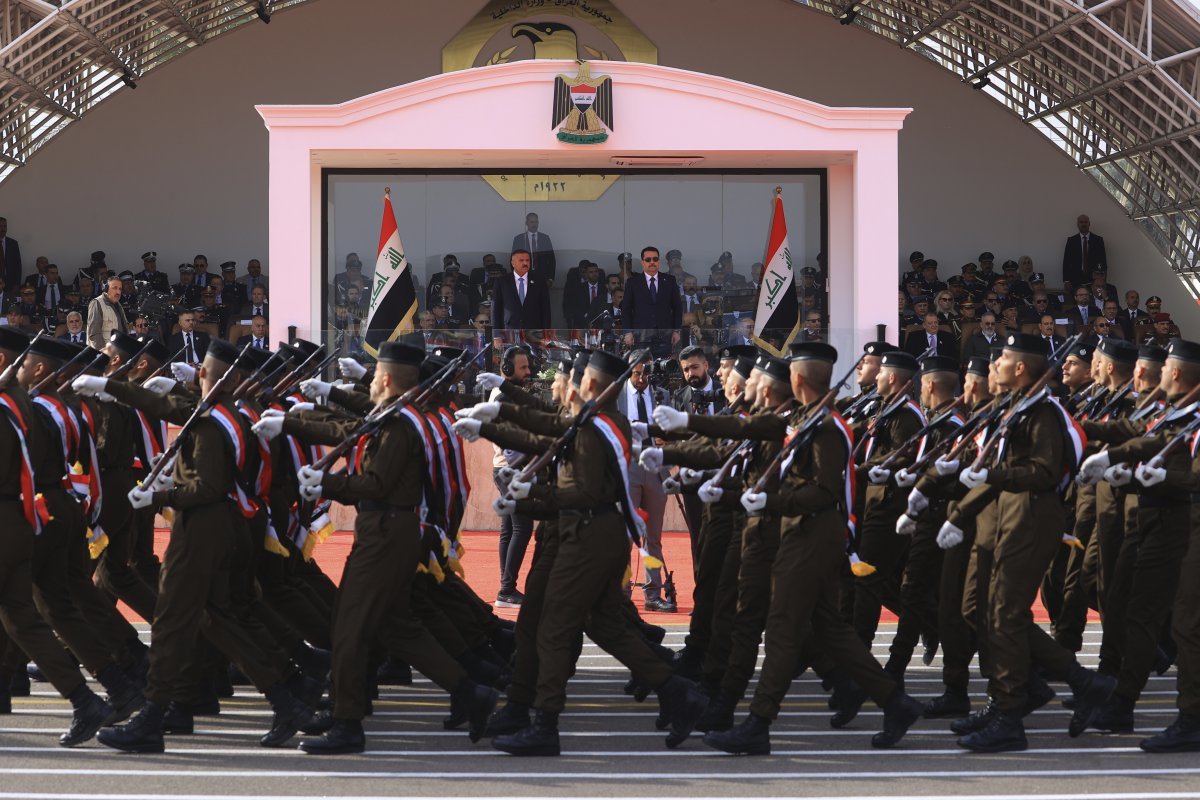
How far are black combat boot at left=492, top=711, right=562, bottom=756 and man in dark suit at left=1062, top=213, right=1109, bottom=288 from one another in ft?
75.5

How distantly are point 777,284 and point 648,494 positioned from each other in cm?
777

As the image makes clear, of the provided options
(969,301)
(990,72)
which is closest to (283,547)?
(969,301)

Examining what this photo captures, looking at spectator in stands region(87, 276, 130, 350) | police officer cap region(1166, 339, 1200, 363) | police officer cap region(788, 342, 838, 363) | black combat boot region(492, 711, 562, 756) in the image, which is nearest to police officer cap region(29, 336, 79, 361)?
black combat boot region(492, 711, 562, 756)

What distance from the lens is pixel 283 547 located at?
8.12m

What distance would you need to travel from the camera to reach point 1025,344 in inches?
303

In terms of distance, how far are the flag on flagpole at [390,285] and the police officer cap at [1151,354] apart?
1098cm

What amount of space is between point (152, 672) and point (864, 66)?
25909mm

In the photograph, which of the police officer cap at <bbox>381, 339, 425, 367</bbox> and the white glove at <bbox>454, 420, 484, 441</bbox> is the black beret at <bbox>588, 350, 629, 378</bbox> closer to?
the white glove at <bbox>454, 420, 484, 441</bbox>

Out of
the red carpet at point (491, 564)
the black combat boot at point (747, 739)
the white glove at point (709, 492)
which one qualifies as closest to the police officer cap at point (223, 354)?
the white glove at point (709, 492)

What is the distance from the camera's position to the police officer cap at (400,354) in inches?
300

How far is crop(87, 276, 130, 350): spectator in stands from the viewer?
1727 cm

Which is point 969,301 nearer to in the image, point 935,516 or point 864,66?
point 864,66

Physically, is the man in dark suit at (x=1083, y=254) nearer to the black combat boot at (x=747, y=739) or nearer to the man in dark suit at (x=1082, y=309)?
the man in dark suit at (x=1082, y=309)

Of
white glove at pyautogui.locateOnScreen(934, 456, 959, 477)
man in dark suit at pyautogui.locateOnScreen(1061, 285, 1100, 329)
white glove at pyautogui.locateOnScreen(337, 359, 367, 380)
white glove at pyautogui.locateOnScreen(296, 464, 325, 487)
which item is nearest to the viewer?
white glove at pyautogui.locateOnScreen(296, 464, 325, 487)
